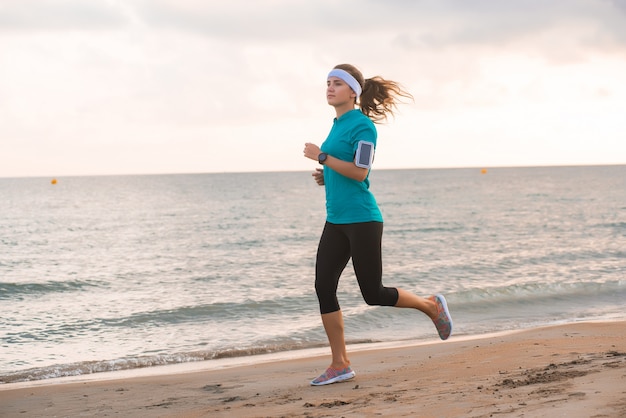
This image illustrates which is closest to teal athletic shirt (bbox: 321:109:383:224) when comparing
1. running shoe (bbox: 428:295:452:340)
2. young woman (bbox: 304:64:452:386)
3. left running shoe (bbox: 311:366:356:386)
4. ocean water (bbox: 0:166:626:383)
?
young woman (bbox: 304:64:452:386)

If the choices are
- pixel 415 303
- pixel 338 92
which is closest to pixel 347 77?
pixel 338 92

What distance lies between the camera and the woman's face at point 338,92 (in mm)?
4621

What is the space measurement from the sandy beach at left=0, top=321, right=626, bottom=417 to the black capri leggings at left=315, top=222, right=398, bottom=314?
0.62 m

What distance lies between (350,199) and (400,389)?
130 centimetres

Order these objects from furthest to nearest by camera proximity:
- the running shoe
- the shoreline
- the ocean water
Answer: the ocean water, the shoreline, the running shoe

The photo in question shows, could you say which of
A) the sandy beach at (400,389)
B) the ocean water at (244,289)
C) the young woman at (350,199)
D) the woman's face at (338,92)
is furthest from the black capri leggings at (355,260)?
the ocean water at (244,289)

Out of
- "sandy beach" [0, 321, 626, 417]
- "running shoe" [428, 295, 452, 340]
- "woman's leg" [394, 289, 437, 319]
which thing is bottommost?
"sandy beach" [0, 321, 626, 417]

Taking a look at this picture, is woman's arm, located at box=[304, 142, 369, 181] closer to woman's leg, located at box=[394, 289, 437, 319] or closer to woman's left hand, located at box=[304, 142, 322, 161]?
woman's left hand, located at box=[304, 142, 322, 161]

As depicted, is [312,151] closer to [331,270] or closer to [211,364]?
[331,270]

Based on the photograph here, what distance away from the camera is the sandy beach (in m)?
3.64

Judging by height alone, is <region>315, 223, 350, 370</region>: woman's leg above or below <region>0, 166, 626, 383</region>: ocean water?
above

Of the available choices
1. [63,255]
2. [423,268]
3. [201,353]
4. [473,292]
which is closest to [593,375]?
[201,353]

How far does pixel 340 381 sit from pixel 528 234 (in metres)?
21.8

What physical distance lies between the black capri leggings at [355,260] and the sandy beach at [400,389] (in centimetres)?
62
